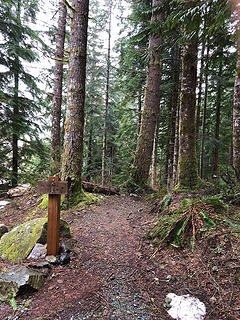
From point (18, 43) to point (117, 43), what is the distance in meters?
7.09

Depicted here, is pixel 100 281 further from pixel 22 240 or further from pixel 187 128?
pixel 187 128

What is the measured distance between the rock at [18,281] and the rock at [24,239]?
30.5 inches

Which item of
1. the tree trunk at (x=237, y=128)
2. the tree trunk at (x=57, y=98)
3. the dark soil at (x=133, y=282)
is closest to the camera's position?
the dark soil at (x=133, y=282)

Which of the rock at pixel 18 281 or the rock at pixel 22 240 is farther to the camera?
the rock at pixel 22 240

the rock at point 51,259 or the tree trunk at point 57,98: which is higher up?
the tree trunk at point 57,98

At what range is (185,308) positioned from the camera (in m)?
2.03

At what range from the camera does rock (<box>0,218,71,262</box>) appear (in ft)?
11.2

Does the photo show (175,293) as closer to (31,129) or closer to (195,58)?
(195,58)

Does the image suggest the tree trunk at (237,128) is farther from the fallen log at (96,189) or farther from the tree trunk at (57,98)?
the tree trunk at (57,98)

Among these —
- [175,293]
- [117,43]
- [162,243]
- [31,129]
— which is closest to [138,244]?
[162,243]

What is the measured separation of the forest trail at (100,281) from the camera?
2084 mm

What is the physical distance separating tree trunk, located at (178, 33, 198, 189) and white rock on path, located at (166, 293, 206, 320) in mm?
4065

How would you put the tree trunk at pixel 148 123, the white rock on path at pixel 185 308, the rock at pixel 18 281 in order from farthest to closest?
the tree trunk at pixel 148 123
the rock at pixel 18 281
the white rock on path at pixel 185 308

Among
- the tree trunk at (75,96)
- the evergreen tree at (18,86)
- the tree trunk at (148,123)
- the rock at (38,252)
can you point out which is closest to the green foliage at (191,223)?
the rock at (38,252)
